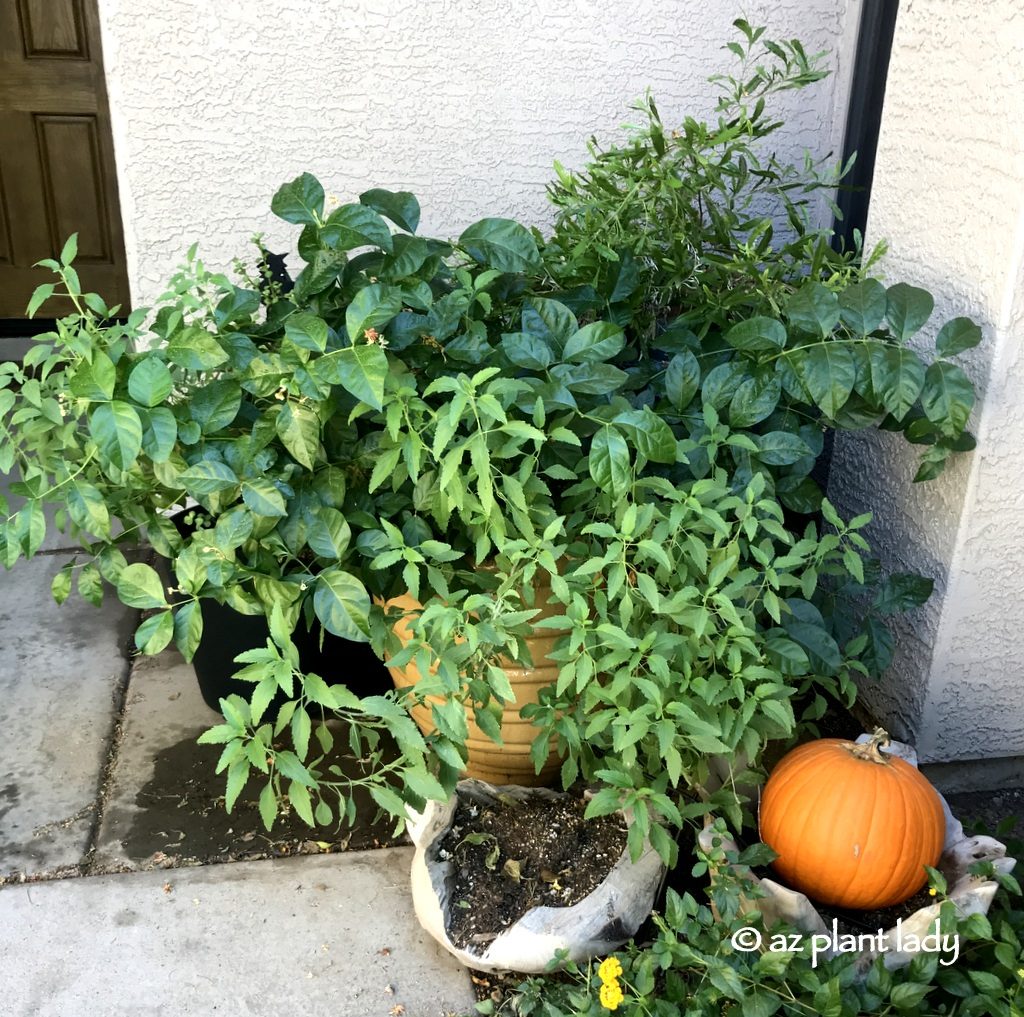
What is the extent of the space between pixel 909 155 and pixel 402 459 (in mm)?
1393

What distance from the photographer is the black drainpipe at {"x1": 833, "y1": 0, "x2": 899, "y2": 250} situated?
3018 mm

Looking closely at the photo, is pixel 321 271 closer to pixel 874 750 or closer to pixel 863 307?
pixel 863 307

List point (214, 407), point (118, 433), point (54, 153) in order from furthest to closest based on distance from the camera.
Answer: point (54, 153) < point (214, 407) < point (118, 433)

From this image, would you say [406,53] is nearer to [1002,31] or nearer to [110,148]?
[1002,31]

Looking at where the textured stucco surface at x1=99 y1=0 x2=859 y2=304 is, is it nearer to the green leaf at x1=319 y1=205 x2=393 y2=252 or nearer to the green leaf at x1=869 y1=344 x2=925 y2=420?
the green leaf at x1=319 y1=205 x2=393 y2=252

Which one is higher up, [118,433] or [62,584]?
[118,433]

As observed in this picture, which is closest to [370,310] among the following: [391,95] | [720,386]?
[720,386]

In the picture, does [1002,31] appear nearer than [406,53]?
Yes

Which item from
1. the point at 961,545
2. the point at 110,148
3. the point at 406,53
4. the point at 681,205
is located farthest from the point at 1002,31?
the point at 110,148

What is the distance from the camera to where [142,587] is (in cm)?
170

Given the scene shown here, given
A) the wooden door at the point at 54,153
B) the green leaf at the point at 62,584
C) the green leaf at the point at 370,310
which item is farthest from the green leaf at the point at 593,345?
the wooden door at the point at 54,153

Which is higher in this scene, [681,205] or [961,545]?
[681,205]

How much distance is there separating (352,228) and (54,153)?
126 inches

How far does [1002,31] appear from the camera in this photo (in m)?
2.03
